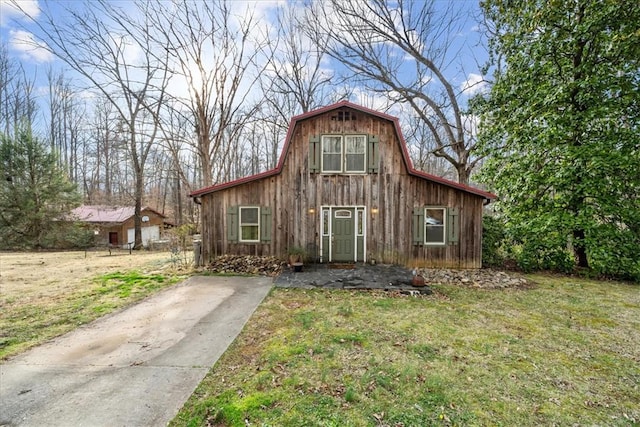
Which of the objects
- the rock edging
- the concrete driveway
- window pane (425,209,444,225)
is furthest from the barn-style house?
the concrete driveway

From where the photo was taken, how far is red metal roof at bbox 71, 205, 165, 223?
20.8 m

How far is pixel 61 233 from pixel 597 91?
27.4m

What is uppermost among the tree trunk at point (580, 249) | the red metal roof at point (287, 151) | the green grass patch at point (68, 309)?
the red metal roof at point (287, 151)

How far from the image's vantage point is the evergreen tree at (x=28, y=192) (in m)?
16.1

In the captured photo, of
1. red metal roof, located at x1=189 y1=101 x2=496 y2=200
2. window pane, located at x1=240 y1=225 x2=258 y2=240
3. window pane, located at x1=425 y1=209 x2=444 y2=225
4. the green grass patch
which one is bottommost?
the green grass patch

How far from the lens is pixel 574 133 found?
866cm

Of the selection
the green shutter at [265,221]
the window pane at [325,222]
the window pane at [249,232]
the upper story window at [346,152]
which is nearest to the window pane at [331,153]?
the upper story window at [346,152]

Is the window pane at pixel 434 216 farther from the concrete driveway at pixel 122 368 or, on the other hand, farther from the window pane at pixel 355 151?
the concrete driveway at pixel 122 368

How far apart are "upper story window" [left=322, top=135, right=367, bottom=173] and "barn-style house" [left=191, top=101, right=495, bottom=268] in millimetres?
34

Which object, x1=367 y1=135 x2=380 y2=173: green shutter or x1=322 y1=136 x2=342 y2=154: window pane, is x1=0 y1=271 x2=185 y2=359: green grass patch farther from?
x1=367 y1=135 x2=380 y2=173: green shutter

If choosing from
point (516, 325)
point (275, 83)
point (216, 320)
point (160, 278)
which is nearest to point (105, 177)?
point (275, 83)

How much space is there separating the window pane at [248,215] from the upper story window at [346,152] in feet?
9.38

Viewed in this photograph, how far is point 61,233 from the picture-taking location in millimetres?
17375

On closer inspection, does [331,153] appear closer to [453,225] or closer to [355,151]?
[355,151]
